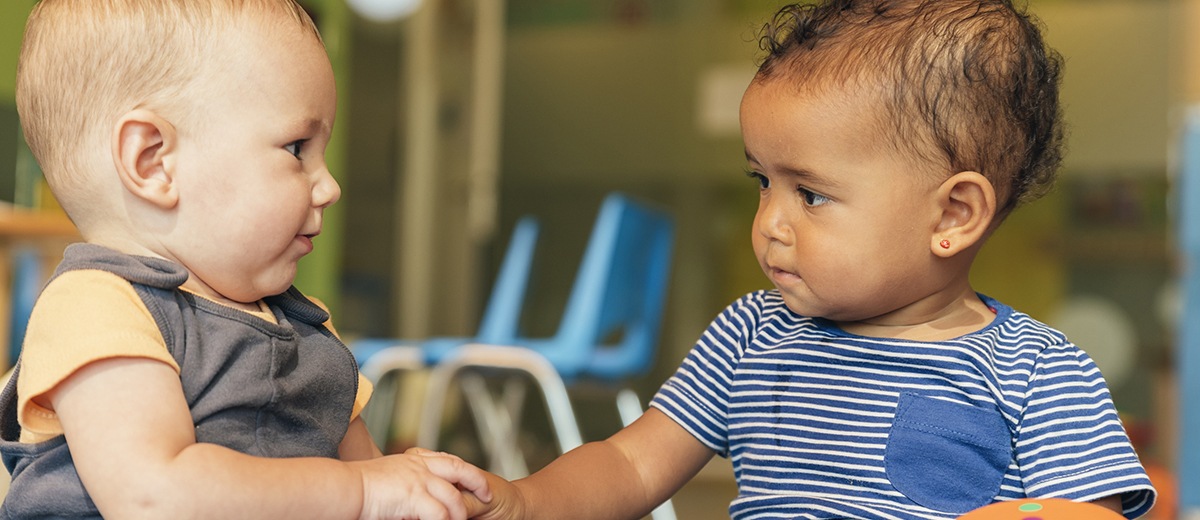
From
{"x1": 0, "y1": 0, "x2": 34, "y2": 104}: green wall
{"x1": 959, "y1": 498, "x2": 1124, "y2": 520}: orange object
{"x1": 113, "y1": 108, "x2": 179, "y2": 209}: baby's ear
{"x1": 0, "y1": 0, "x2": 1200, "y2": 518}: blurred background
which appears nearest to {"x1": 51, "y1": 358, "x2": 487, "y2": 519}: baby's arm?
{"x1": 113, "y1": 108, "x2": 179, "y2": 209}: baby's ear

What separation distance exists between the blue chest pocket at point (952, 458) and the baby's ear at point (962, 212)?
0.12m

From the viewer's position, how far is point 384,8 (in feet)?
13.9

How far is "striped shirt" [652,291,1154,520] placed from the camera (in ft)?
2.70

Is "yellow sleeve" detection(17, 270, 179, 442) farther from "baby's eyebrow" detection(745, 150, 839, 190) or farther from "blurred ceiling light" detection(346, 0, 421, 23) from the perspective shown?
"blurred ceiling light" detection(346, 0, 421, 23)

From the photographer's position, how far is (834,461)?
877 mm

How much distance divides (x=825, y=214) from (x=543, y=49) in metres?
3.87

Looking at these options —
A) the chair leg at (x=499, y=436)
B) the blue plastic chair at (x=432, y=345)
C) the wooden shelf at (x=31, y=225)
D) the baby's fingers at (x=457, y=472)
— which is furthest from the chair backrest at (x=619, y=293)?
the baby's fingers at (x=457, y=472)

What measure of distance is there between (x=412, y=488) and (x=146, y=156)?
252 millimetres

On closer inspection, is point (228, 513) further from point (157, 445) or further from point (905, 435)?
point (905, 435)

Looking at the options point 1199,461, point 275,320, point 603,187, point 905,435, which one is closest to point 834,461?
point 905,435

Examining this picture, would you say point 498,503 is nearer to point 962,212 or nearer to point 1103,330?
point 962,212

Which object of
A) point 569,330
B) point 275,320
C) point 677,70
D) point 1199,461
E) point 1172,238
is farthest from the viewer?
point 677,70

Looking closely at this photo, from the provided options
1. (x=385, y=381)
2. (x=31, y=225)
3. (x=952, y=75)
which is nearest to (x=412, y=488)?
(x=952, y=75)

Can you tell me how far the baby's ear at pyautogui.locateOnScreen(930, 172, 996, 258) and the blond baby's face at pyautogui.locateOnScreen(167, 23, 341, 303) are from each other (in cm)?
46
